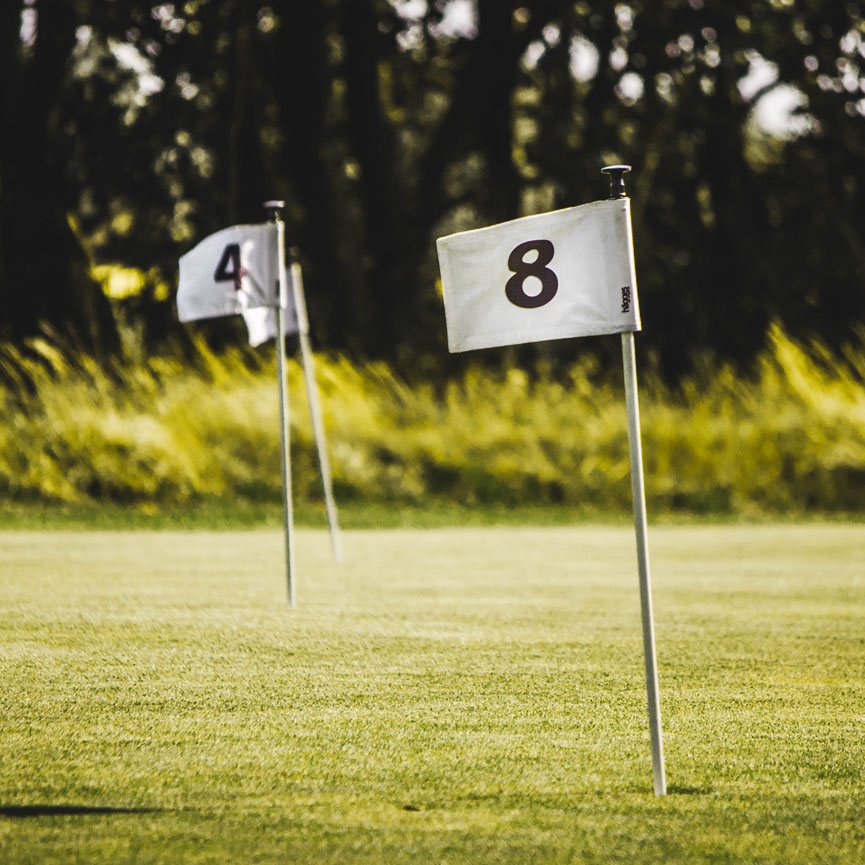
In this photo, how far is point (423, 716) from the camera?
189 inches

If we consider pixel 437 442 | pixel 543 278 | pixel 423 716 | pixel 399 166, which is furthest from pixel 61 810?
pixel 399 166

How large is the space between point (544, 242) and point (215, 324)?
47.8 feet

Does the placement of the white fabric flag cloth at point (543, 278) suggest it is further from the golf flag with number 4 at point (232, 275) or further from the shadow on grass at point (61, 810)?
the golf flag with number 4 at point (232, 275)

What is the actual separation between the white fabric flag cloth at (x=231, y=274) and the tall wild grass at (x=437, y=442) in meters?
5.79

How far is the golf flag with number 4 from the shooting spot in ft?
25.1

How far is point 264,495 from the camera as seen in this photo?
535 inches

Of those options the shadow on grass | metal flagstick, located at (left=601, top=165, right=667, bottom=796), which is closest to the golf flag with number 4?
metal flagstick, located at (left=601, top=165, right=667, bottom=796)

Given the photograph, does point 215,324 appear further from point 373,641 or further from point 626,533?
point 373,641

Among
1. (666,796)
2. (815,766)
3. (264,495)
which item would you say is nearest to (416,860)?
(666,796)

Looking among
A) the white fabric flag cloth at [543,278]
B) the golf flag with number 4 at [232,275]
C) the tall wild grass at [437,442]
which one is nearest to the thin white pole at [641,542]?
the white fabric flag cloth at [543,278]

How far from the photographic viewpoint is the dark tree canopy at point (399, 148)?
17.5m

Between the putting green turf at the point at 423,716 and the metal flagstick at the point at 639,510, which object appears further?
the metal flagstick at the point at 639,510

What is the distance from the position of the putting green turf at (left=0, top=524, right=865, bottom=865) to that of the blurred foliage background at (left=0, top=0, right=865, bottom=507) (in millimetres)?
7239

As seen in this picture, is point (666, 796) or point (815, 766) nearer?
point (666, 796)
